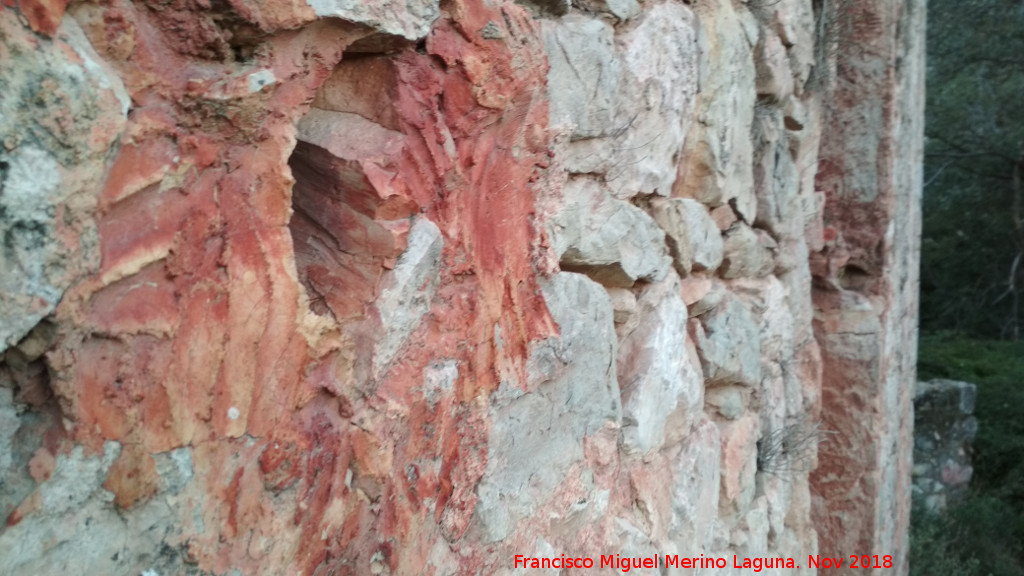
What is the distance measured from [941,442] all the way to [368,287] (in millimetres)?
6962

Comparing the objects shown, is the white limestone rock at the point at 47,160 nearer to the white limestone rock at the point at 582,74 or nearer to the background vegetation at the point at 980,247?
the white limestone rock at the point at 582,74

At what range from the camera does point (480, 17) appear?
1.17 meters

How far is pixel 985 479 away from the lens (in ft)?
23.6

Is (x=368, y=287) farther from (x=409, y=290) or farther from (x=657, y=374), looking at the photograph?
(x=657, y=374)

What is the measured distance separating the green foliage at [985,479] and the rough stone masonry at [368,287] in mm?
4277

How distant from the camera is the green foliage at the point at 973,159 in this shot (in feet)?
28.7

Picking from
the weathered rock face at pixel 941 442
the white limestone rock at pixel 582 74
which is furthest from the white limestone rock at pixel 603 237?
the weathered rock face at pixel 941 442

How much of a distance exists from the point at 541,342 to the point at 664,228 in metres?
0.63

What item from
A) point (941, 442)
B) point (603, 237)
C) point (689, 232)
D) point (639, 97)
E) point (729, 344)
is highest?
point (639, 97)

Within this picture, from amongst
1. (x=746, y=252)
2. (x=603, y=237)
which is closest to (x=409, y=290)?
(x=603, y=237)

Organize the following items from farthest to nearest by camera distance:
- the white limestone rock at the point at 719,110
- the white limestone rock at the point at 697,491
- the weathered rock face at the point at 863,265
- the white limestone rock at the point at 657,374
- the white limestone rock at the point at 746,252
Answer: the weathered rock face at the point at 863,265
the white limestone rock at the point at 746,252
the white limestone rock at the point at 719,110
the white limestone rock at the point at 697,491
the white limestone rock at the point at 657,374

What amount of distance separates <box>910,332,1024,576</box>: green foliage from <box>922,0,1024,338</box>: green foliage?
876 millimetres

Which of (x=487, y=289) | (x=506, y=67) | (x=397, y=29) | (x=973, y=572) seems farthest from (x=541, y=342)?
(x=973, y=572)

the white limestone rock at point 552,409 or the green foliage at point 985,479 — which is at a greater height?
the white limestone rock at point 552,409
